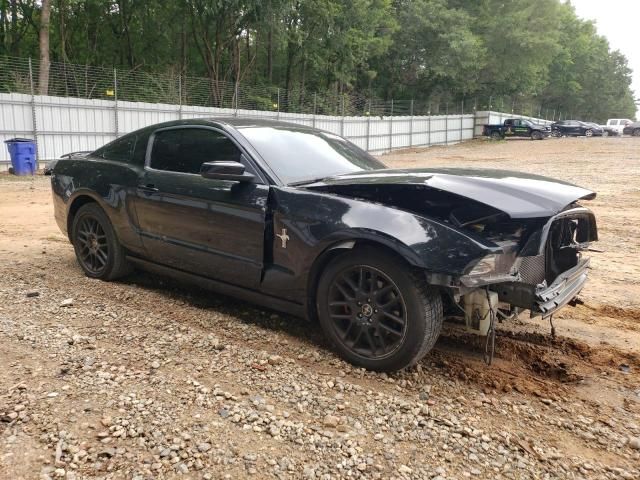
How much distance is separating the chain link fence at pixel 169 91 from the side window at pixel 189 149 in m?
13.6

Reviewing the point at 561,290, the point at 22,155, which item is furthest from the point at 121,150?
the point at 22,155

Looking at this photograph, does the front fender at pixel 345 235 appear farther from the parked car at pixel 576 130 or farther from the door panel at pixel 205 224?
the parked car at pixel 576 130

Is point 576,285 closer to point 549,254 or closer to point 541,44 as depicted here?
point 549,254

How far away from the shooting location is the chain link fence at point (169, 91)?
53.1 ft

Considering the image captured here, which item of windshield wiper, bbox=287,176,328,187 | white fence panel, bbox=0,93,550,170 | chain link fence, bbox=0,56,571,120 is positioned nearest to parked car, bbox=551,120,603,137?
chain link fence, bbox=0,56,571,120

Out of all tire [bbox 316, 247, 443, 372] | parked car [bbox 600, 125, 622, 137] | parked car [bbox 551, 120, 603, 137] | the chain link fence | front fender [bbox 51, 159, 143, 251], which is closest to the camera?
tire [bbox 316, 247, 443, 372]

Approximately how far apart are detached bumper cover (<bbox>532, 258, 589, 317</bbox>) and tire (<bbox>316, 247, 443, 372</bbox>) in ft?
1.88

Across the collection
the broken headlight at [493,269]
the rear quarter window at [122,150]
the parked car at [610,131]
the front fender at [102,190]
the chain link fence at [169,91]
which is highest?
the chain link fence at [169,91]

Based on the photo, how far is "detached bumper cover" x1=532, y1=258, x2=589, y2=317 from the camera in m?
3.11

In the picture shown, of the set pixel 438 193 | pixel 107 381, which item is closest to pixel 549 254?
pixel 438 193

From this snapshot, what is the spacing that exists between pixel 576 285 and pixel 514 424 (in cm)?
124

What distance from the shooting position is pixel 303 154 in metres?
4.20

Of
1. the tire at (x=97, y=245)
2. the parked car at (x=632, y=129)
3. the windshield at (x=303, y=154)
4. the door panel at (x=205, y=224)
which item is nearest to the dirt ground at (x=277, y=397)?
the tire at (x=97, y=245)

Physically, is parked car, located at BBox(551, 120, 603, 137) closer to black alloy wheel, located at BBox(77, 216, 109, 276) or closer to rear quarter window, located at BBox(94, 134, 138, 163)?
rear quarter window, located at BBox(94, 134, 138, 163)
